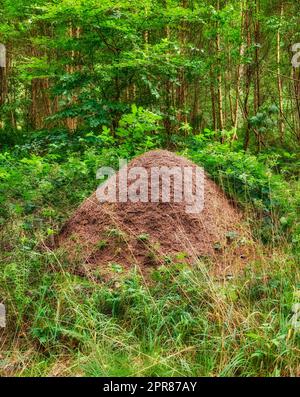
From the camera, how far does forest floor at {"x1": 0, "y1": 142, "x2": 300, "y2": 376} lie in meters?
2.90

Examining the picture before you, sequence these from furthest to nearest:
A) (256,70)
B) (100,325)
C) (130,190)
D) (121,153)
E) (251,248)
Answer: (256,70)
(121,153)
(130,190)
(251,248)
(100,325)

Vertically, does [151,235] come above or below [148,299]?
above

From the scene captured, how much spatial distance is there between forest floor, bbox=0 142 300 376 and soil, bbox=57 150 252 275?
15mm

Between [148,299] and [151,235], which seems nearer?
[148,299]

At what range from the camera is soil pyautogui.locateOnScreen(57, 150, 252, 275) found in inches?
161

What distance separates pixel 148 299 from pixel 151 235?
1.04 metres

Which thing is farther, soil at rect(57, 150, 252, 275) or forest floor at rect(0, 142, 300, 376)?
soil at rect(57, 150, 252, 275)

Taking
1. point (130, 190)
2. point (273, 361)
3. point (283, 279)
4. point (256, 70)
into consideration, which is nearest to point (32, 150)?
point (130, 190)

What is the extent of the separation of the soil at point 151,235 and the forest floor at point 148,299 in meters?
0.01

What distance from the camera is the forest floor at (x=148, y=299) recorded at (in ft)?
9.52

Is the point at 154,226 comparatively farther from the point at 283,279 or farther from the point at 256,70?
the point at 256,70

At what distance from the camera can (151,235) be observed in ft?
14.3

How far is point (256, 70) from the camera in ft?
31.7
